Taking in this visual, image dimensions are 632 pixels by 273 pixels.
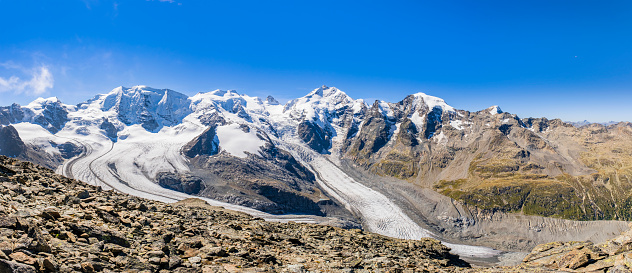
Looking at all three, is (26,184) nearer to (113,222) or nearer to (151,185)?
(113,222)

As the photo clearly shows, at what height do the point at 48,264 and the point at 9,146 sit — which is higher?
the point at 9,146

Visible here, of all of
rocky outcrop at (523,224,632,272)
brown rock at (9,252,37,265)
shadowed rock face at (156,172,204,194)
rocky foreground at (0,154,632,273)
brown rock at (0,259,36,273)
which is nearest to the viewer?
brown rock at (0,259,36,273)

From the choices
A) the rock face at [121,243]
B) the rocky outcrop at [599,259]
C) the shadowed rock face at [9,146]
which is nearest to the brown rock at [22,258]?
the rock face at [121,243]

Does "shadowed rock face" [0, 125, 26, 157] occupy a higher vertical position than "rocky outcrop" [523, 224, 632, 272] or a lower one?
higher

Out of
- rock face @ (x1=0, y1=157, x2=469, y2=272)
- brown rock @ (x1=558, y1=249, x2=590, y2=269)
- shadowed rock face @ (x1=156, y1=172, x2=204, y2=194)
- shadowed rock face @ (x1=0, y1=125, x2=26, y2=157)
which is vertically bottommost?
shadowed rock face @ (x1=156, y1=172, x2=204, y2=194)

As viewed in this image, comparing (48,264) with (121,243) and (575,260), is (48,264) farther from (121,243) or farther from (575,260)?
(575,260)

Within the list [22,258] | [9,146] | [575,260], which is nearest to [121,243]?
[22,258]

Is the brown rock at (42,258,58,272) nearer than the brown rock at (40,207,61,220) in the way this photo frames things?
Yes

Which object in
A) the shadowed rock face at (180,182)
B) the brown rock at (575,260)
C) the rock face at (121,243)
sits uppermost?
the rock face at (121,243)

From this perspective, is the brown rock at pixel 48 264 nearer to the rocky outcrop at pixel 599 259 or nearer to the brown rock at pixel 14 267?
the brown rock at pixel 14 267

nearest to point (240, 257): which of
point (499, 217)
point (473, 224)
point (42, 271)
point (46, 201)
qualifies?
point (42, 271)

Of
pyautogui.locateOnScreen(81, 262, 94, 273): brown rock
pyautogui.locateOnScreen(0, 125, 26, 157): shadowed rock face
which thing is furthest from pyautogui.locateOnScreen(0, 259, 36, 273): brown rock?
pyautogui.locateOnScreen(0, 125, 26, 157): shadowed rock face

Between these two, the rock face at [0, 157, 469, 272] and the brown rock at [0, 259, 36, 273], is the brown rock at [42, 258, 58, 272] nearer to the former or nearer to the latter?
the rock face at [0, 157, 469, 272]

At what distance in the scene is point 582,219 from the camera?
163000mm
